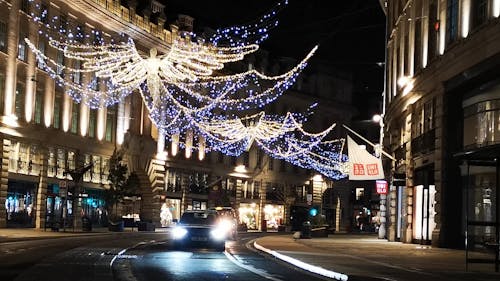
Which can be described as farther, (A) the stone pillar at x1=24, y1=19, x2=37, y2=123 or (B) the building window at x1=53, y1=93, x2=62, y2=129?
(B) the building window at x1=53, y1=93, x2=62, y2=129

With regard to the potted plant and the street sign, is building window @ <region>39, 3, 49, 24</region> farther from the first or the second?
the street sign

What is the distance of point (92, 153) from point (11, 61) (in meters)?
12.9

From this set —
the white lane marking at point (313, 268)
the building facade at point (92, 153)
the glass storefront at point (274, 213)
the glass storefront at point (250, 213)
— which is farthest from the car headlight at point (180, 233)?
the glass storefront at point (274, 213)

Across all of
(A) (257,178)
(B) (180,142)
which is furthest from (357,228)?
(B) (180,142)

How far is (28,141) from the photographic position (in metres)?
50.1

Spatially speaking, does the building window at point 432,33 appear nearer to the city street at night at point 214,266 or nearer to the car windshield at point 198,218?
the city street at night at point 214,266

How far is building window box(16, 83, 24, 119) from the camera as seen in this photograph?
161 ft

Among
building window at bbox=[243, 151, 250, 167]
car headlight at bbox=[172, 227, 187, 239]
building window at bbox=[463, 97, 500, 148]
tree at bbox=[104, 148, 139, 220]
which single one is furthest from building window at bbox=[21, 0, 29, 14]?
building window at bbox=[243, 151, 250, 167]

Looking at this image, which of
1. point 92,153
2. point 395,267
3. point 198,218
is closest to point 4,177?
point 92,153

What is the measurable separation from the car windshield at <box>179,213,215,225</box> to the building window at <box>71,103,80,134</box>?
91.3 ft

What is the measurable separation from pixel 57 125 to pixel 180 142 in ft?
63.3

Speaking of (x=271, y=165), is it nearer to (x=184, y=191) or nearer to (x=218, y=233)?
(x=184, y=191)

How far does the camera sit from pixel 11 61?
47.8m

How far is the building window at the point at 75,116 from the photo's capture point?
5688 cm
